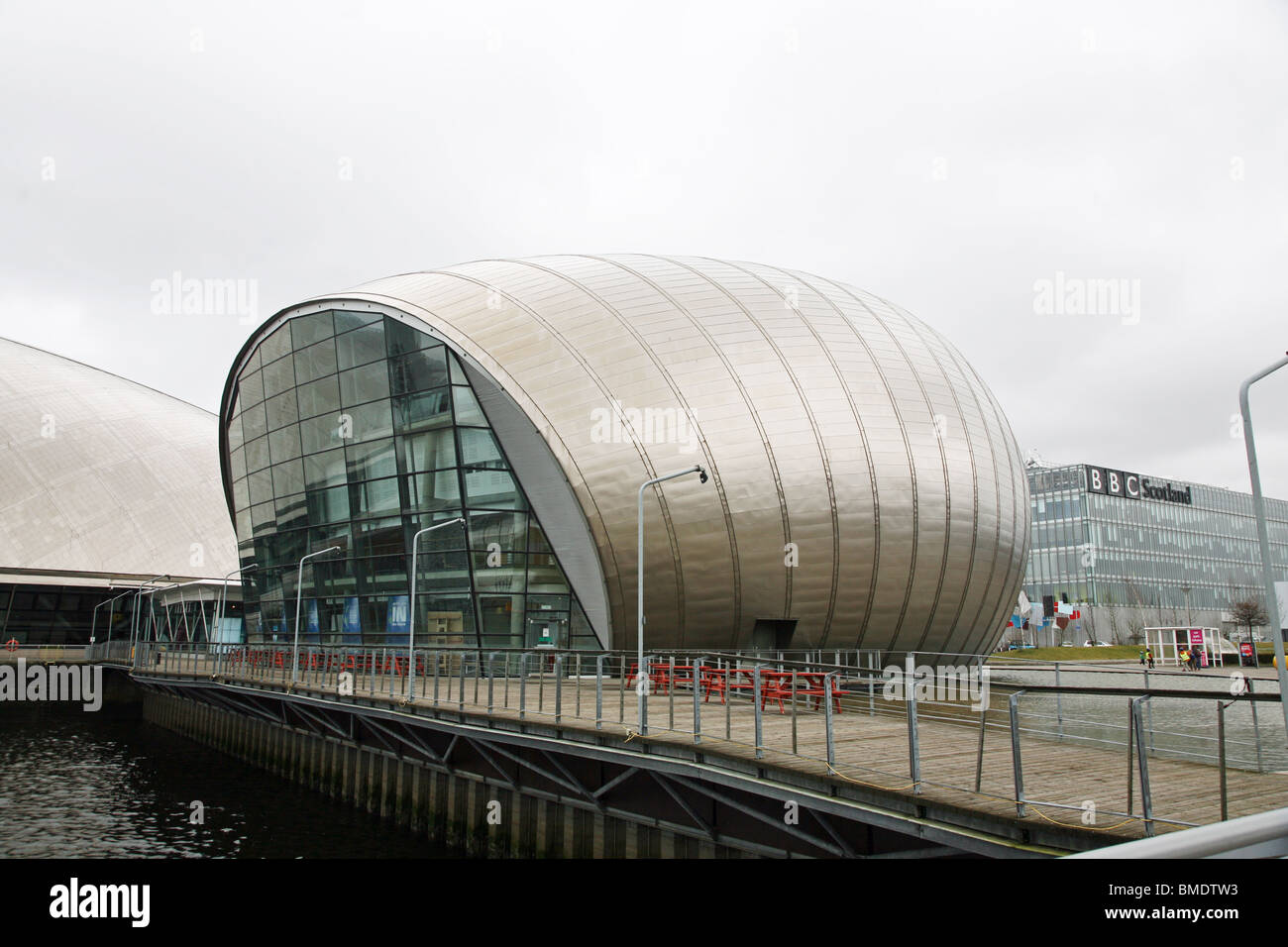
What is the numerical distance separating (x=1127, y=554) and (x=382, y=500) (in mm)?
93478

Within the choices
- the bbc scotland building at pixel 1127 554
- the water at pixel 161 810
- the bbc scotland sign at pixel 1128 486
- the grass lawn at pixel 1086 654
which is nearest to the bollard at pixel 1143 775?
the water at pixel 161 810

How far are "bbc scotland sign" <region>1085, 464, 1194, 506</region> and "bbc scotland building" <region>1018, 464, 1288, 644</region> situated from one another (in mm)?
125

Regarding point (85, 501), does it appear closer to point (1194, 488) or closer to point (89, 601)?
point (89, 601)

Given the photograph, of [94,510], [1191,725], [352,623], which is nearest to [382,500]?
[352,623]

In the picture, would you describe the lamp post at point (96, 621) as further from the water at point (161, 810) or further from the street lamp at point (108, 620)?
the water at point (161, 810)

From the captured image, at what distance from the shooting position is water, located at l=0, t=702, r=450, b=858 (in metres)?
20.7

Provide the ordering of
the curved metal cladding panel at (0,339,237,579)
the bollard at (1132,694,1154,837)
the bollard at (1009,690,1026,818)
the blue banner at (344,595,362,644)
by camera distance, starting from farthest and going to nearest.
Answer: the curved metal cladding panel at (0,339,237,579) → the blue banner at (344,595,362,644) → the bollard at (1009,690,1026,818) → the bollard at (1132,694,1154,837)

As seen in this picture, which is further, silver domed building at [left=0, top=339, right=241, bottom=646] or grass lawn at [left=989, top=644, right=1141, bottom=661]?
grass lawn at [left=989, top=644, right=1141, bottom=661]

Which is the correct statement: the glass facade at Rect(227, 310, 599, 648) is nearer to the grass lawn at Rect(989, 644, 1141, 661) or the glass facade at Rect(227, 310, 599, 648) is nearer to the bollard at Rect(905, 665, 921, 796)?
the bollard at Rect(905, 665, 921, 796)

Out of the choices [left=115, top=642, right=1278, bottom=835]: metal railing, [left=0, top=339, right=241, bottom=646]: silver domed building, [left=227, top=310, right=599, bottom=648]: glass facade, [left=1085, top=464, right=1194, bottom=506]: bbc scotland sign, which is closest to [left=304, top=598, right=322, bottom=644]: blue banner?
[left=227, top=310, right=599, bottom=648]: glass facade

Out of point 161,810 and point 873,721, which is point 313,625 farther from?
point 873,721

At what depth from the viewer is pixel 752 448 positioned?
26.8 meters
